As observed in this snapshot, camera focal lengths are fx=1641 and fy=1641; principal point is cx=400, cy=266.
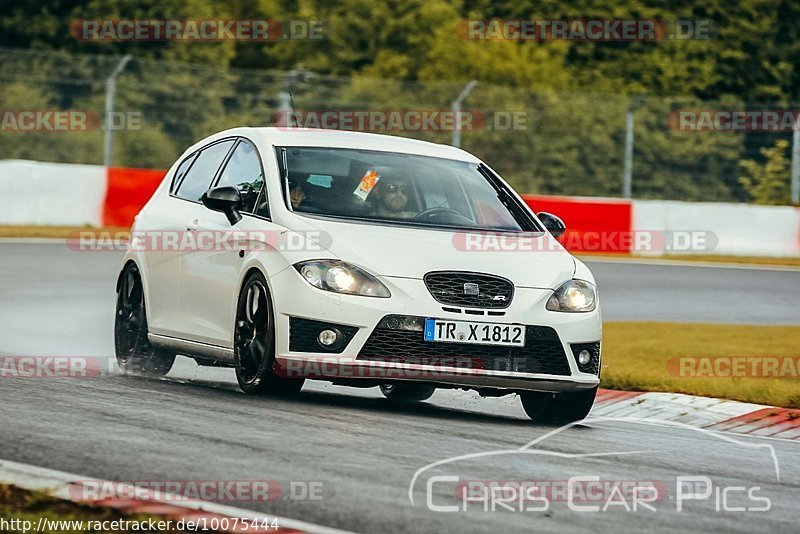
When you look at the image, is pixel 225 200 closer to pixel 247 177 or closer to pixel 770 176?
pixel 247 177

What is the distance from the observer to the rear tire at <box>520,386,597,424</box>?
938 cm

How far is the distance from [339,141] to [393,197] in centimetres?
61

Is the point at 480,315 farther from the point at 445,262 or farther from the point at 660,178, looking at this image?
the point at 660,178

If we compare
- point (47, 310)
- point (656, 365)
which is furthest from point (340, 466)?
point (47, 310)

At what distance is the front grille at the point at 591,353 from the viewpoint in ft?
29.9

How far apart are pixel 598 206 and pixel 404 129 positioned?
557 centimetres

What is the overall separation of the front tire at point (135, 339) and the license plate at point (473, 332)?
2.62 meters

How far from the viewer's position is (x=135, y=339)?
10812 mm

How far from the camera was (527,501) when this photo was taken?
634 centimetres

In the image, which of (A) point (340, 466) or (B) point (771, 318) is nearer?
(A) point (340, 466)

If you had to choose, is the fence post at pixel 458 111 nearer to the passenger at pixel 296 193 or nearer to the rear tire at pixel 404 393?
the rear tire at pixel 404 393
